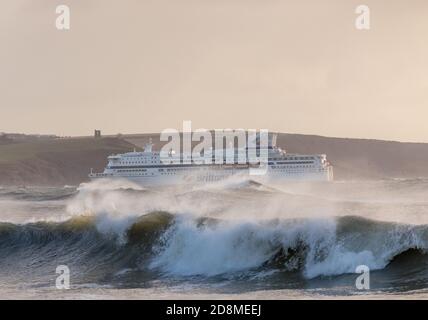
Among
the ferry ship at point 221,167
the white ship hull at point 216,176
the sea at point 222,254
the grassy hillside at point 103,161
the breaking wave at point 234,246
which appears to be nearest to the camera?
the sea at point 222,254

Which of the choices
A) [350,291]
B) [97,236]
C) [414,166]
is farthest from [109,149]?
[350,291]

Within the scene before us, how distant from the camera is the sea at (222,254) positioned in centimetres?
1507

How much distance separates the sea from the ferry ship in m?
54.4

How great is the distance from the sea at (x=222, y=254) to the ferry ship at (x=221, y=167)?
54.4 meters

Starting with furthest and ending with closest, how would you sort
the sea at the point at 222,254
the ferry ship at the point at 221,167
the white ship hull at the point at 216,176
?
the ferry ship at the point at 221,167 < the white ship hull at the point at 216,176 < the sea at the point at 222,254

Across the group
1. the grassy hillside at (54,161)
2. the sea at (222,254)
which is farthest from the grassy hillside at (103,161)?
the sea at (222,254)

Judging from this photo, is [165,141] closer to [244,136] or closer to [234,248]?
[244,136]

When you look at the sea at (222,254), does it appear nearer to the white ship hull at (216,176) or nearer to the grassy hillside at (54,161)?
the white ship hull at (216,176)

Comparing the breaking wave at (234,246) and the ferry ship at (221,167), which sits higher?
the breaking wave at (234,246)

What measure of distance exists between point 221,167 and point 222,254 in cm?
6175

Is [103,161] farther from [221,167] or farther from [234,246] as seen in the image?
[234,246]

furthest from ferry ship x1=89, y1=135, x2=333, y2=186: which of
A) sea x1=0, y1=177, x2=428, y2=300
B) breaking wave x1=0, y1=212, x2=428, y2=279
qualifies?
breaking wave x1=0, y1=212, x2=428, y2=279

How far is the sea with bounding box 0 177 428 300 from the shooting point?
49.4 ft
